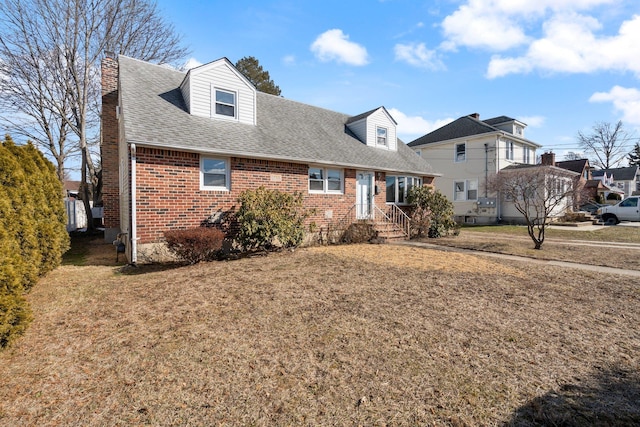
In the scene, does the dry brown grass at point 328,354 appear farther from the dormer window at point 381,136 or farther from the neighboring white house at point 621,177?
the neighboring white house at point 621,177

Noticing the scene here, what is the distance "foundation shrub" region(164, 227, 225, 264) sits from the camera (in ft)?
24.8

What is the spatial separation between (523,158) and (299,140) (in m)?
21.6

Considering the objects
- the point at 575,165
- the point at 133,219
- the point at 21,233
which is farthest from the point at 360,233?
the point at 575,165

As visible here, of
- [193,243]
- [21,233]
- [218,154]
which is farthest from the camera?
[218,154]

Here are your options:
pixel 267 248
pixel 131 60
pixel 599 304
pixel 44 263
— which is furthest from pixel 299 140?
pixel 599 304

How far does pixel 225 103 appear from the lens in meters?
11.2

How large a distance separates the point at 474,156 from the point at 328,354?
78.5ft

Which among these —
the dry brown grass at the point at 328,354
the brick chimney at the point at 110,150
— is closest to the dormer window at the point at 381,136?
the dry brown grass at the point at 328,354

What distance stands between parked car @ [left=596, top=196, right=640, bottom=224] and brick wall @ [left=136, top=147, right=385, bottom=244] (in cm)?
2404

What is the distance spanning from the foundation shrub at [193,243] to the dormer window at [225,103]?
515 centimetres

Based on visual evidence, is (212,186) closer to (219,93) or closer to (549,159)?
(219,93)

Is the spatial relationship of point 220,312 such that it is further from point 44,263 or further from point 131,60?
point 131,60

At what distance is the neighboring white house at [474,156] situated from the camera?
22.3 metres

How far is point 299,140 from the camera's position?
490 inches
